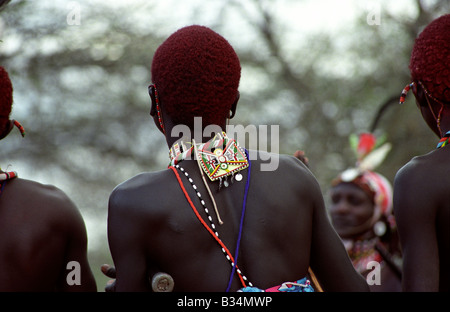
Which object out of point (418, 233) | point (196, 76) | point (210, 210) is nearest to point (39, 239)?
point (210, 210)

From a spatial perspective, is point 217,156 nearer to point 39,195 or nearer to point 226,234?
point 226,234

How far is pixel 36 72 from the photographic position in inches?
361

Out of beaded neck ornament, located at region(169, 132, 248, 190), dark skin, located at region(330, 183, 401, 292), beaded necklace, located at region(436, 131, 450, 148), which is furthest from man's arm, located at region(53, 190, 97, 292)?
dark skin, located at region(330, 183, 401, 292)

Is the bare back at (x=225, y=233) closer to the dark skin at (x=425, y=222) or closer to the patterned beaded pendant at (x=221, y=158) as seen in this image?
the patterned beaded pendant at (x=221, y=158)

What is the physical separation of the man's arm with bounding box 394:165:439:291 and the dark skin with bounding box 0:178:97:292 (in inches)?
55.9

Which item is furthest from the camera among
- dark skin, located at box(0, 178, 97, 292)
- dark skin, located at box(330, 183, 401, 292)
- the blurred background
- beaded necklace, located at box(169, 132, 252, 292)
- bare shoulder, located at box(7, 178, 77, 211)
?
the blurred background

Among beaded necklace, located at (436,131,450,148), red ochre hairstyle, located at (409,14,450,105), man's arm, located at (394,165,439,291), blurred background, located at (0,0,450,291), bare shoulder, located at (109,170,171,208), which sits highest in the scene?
blurred background, located at (0,0,450,291)

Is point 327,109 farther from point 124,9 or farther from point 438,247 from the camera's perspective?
point 438,247

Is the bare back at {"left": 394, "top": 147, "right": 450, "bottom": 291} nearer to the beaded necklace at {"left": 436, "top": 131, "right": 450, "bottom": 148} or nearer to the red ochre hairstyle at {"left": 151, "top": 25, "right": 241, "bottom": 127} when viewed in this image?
the beaded necklace at {"left": 436, "top": 131, "right": 450, "bottom": 148}

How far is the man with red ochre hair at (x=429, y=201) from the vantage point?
8.34 feet

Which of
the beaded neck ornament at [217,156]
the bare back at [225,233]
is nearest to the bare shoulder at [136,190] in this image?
the bare back at [225,233]

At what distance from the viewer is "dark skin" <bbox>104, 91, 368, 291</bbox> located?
8.21 feet

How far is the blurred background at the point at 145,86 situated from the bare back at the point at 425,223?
20.8 ft
